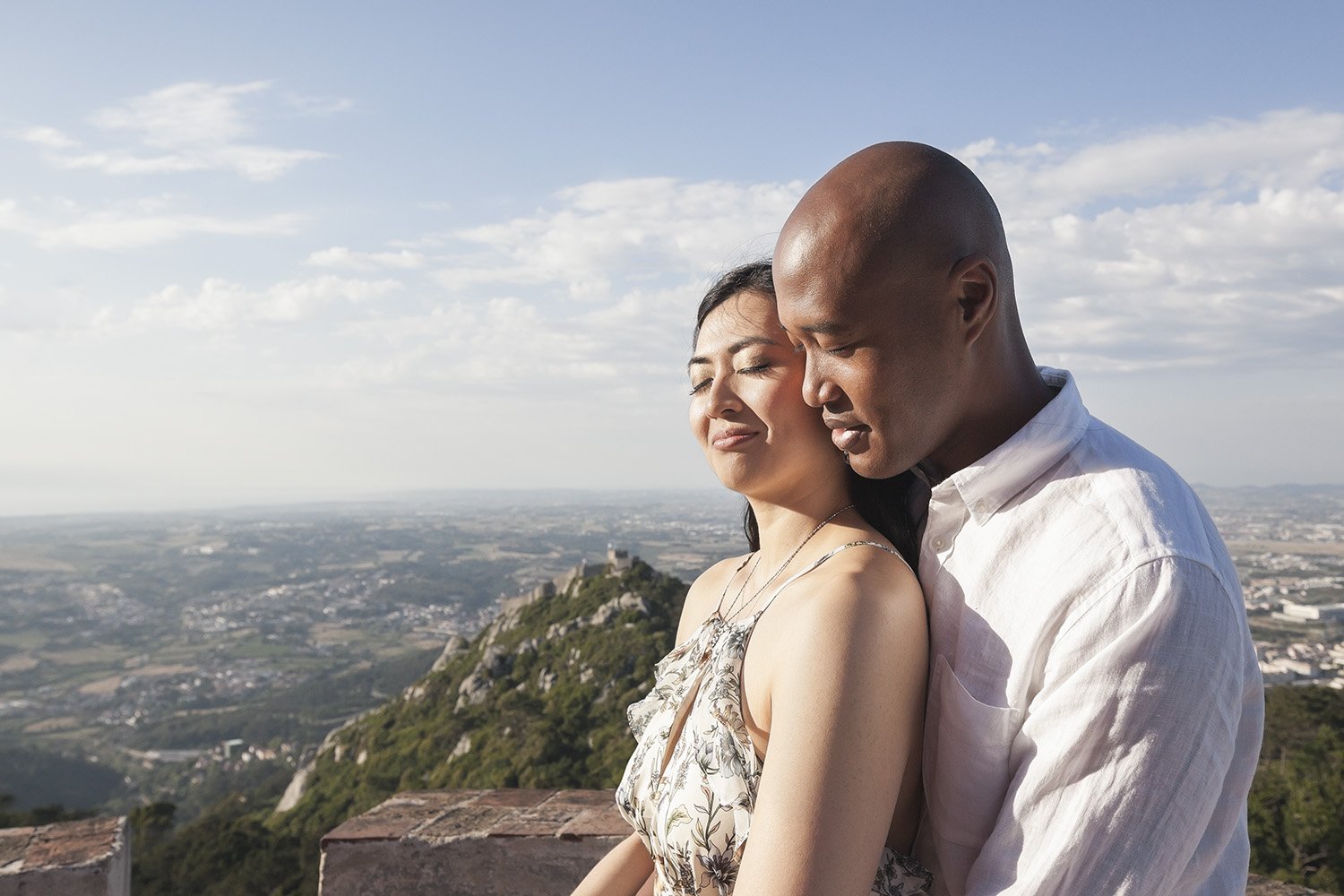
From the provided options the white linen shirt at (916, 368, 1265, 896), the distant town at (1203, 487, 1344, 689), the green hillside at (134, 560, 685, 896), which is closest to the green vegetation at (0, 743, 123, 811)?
the green hillside at (134, 560, 685, 896)

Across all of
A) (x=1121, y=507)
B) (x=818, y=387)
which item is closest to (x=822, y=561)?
(x=818, y=387)

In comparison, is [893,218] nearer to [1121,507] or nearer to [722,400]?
[1121,507]

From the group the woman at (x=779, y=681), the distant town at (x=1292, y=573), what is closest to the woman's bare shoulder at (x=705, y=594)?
the woman at (x=779, y=681)

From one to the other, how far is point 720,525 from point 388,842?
6323 centimetres

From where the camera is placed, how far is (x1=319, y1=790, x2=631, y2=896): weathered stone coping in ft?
11.0

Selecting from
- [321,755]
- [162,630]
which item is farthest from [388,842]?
[162,630]

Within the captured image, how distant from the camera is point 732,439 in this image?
2.30 metres

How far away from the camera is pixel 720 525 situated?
66.4 m

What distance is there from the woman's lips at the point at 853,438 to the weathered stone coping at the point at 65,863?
2811 millimetres

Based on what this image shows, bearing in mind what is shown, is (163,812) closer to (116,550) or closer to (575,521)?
(575,521)

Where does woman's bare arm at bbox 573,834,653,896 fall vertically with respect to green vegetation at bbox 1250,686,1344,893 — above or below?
above

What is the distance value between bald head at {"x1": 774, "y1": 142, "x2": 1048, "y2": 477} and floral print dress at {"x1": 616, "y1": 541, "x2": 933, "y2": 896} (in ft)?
1.30

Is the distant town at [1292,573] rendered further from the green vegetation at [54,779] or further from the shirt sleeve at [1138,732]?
the green vegetation at [54,779]

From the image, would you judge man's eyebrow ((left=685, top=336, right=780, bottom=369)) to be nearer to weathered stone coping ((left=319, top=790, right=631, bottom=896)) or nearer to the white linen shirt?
the white linen shirt
